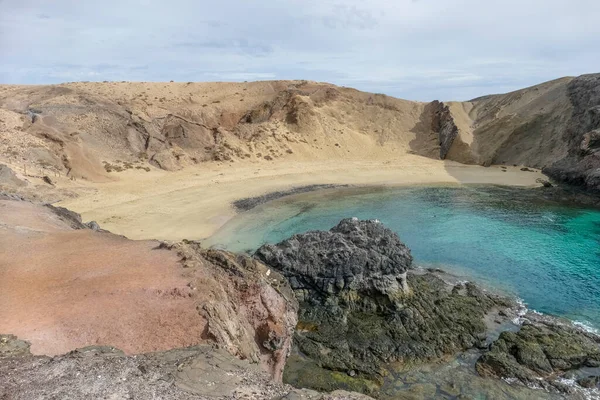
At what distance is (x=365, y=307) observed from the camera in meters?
15.7

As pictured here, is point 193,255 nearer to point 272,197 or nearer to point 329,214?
point 329,214

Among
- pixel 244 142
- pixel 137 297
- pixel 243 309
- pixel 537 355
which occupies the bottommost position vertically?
pixel 537 355

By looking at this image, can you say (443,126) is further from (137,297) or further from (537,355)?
(137,297)

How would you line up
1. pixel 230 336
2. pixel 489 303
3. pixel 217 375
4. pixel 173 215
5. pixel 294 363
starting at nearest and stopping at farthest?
pixel 217 375
pixel 230 336
pixel 294 363
pixel 489 303
pixel 173 215

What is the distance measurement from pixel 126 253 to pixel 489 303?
12975mm

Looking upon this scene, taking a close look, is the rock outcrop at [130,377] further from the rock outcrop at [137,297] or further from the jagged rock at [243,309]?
the jagged rock at [243,309]

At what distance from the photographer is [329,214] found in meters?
28.6

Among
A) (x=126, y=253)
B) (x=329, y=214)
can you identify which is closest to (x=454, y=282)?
(x=329, y=214)

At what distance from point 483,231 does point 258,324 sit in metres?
18.0

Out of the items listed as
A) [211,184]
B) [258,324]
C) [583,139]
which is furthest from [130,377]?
[583,139]

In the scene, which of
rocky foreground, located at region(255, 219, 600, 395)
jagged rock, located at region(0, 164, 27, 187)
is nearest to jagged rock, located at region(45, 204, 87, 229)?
jagged rock, located at region(0, 164, 27, 187)

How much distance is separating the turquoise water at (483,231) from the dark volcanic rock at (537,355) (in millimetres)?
2403

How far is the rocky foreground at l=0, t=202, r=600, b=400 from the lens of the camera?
8.07 meters

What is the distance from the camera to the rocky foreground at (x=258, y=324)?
8.07m
